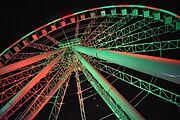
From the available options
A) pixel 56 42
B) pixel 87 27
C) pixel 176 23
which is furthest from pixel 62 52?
pixel 176 23

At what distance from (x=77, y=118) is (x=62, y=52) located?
45.8ft

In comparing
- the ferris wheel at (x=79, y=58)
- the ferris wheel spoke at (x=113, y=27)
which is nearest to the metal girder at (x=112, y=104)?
the ferris wheel at (x=79, y=58)

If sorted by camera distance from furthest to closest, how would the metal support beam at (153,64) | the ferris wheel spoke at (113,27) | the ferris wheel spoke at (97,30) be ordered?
1. the ferris wheel spoke at (97,30)
2. the ferris wheel spoke at (113,27)
3. the metal support beam at (153,64)

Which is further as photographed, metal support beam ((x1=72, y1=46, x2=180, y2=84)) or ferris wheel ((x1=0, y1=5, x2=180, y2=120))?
ferris wheel ((x1=0, y1=5, x2=180, y2=120))

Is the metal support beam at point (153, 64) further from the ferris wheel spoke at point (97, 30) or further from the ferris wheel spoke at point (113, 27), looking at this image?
the ferris wheel spoke at point (97, 30)

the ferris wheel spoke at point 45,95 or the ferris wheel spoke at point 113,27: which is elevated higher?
the ferris wheel spoke at point 113,27

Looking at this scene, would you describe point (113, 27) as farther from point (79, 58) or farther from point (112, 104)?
point (112, 104)

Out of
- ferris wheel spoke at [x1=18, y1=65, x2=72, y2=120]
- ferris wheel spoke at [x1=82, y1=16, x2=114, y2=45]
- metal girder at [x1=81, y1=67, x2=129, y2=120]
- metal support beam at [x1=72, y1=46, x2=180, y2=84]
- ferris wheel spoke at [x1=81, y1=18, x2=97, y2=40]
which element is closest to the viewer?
metal support beam at [x1=72, y1=46, x2=180, y2=84]

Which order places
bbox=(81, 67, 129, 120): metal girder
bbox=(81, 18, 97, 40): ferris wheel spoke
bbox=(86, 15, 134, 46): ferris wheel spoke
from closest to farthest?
1. bbox=(81, 67, 129, 120): metal girder
2. bbox=(86, 15, 134, 46): ferris wheel spoke
3. bbox=(81, 18, 97, 40): ferris wheel spoke

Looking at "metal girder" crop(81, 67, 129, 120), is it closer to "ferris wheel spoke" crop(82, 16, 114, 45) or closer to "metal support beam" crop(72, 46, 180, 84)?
"ferris wheel spoke" crop(82, 16, 114, 45)

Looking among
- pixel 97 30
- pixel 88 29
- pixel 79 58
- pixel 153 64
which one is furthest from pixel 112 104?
pixel 153 64

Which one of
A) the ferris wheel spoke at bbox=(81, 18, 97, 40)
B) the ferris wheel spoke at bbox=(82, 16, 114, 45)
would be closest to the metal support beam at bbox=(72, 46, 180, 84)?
the ferris wheel spoke at bbox=(82, 16, 114, 45)

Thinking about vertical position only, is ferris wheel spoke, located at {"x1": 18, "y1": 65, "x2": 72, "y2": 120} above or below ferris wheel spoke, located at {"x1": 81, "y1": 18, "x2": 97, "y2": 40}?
below

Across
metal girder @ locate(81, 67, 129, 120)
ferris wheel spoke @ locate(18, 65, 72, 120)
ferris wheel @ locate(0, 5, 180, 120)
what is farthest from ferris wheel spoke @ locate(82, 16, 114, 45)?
metal girder @ locate(81, 67, 129, 120)
